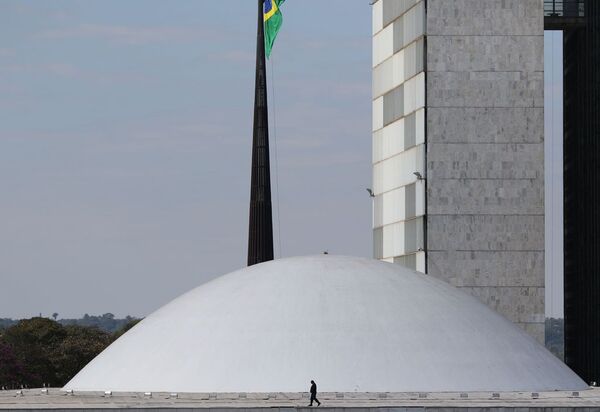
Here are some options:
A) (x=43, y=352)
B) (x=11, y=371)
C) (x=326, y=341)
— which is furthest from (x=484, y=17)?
(x=43, y=352)

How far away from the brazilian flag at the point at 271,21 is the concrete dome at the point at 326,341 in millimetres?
43446

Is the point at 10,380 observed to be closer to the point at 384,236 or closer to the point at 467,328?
the point at 384,236

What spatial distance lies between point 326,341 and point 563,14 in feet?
202

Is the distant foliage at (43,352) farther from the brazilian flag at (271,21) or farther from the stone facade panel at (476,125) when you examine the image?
the stone facade panel at (476,125)

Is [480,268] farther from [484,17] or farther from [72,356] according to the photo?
[72,356]

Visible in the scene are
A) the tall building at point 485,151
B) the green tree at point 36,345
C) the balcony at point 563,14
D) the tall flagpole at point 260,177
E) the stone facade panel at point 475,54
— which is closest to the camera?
the tall flagpole at point 260,177

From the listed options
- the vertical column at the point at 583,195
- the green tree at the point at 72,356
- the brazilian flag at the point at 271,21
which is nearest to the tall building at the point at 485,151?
the vertical column at the point at 583,195

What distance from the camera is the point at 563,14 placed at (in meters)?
132

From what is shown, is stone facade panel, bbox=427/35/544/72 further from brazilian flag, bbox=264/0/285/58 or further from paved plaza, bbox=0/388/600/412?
paved plaza, bbox=0/388/600/412

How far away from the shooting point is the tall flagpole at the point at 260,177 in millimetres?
122125

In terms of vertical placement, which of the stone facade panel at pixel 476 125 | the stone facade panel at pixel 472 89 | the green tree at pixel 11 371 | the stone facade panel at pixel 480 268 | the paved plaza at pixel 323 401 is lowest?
the paved plaza at pixel 323 401

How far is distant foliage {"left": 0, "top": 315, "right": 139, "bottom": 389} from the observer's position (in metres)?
144

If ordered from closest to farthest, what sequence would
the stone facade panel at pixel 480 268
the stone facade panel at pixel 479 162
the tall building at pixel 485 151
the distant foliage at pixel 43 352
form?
the stone facade panel at pixel 480 268 → the tall building at pixel 485 151 → the stone facade panel at pixel 479 162 → the distant foliage at pixel 43 352

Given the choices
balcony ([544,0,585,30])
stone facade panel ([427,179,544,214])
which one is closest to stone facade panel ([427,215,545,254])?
stone facade panel ([427,179,544,214])
